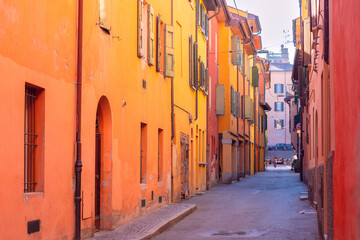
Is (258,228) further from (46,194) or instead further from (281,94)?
(281,94)

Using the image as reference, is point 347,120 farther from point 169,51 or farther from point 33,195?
point 169,51

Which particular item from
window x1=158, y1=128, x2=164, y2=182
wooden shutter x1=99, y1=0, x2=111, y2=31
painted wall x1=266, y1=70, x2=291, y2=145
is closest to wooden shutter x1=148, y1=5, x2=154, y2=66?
window x1=158, y1=128, x2=164, y2=182

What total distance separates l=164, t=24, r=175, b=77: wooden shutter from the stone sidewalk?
3.75 metres

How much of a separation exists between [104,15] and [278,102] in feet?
274

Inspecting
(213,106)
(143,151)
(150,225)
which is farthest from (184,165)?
(213,106)

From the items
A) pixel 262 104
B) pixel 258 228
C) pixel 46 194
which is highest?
pixel 262 104

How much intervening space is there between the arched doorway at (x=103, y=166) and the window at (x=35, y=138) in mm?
3278

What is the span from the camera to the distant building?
92.7 metres

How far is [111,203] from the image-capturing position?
12.4m

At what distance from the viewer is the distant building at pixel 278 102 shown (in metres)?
92.7

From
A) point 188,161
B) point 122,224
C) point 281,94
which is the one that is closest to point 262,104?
point 281,94

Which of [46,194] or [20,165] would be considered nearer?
[20,165]

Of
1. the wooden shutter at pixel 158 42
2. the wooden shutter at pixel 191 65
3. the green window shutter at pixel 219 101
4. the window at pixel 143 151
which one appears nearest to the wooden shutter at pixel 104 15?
the window at pixel 143 151

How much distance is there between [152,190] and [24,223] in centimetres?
864
